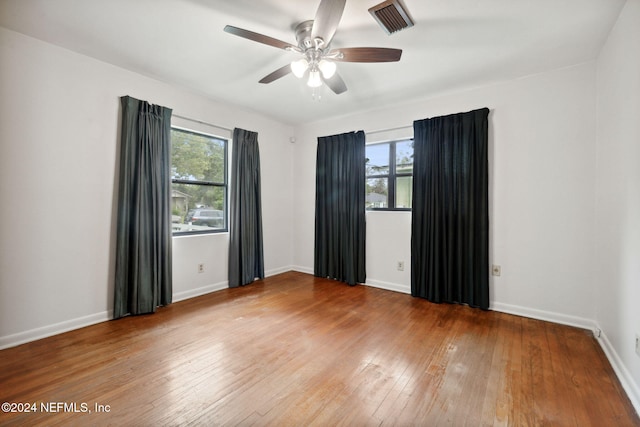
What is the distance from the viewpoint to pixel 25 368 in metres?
1.97

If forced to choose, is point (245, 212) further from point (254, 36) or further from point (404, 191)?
point (254, 36)

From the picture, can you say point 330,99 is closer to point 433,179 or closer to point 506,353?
point 433,179

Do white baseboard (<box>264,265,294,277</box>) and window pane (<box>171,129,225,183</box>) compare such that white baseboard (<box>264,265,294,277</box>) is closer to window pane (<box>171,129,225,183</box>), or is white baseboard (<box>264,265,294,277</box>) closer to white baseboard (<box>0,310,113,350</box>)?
window pane (<box>171,129,225,183</box>)

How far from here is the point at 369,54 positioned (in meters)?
2.09

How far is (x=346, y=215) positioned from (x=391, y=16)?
272cm

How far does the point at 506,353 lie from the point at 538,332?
0.68 meters

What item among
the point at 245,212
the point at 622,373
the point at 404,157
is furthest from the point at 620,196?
the point at 245,212

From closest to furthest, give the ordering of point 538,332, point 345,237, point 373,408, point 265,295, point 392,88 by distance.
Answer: point 373,408 → point 538,332 → point 392,88 → point 265,295 → point 345,237

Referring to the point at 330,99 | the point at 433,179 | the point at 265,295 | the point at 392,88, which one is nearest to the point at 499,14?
the point at 392,88

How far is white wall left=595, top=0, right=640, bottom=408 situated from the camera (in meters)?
1.80

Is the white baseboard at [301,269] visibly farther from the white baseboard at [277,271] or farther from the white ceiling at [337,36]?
the white ceiling at [337,36]

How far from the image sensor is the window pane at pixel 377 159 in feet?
13.3

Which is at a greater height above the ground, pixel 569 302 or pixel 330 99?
pixel 330 99

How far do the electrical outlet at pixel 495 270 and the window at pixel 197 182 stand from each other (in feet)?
11.7
